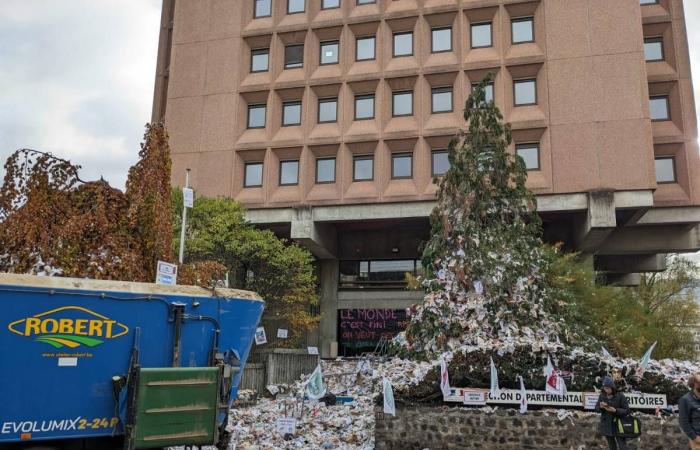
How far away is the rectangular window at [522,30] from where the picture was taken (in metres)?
24.2

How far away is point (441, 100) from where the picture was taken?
24.6 m

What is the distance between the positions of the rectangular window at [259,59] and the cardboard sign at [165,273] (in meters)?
19.7

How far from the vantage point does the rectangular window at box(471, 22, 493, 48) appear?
2459 centimetres


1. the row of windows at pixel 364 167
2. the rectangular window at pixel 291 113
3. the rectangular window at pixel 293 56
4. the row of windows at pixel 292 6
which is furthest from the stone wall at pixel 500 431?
the row of windows at pixel 292 6

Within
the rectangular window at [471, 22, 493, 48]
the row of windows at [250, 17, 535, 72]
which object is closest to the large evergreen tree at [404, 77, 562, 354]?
the rectangular window at [471, 22, 493, 48]

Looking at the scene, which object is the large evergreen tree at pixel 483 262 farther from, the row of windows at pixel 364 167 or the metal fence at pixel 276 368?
the row of windows at pixel 364 167

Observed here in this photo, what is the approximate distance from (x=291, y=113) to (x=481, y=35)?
9.21 m

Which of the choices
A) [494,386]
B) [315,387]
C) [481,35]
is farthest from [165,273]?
[481,35]

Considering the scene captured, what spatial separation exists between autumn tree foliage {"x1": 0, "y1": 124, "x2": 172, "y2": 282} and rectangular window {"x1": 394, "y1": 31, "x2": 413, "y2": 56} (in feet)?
56.5

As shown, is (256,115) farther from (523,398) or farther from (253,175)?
(523,398)

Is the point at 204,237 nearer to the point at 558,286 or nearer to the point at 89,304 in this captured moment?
the point at 558,286

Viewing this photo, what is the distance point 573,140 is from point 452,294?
1198 centimetres

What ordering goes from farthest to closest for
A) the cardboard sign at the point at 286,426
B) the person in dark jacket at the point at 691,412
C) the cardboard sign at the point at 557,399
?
the cardboard sign at the point at 286,426, the cardboard sign at the point at 557,399, the person in dark jacket at the point at 691,412

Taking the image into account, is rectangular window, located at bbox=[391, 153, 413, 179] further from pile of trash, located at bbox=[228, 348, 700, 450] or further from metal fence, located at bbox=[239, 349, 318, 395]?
pile of trash, located at bbox=[228, 348, 700, 450]
